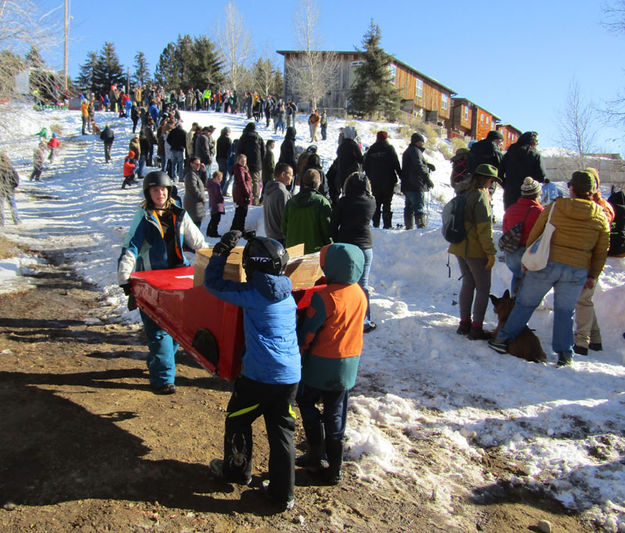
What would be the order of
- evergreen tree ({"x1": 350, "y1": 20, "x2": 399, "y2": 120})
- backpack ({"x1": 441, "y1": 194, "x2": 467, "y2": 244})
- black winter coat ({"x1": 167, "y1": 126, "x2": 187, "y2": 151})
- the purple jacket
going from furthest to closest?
evergreen tree ({"x1": 350, "y1": 20, "x2": 399, "y2": 120}), black winter coat ({"x1": 167, "y1": 126, "x2": 187, "y2": 151}), the purple jacket, backpack ({"x1": 441, "y1": 194, "x2": 467, "y2": 244})

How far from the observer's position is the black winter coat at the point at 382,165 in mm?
9742

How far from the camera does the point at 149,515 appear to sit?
3.02 metres

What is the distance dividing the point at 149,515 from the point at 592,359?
5267mm

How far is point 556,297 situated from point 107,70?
6940 cm

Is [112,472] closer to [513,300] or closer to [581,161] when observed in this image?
[513,300]

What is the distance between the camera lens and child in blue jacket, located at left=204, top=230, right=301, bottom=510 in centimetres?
316

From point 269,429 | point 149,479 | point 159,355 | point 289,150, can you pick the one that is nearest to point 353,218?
point 159,355

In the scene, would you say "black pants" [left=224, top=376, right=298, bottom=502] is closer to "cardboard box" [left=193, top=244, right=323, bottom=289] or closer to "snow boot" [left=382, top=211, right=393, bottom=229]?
"cardboard box" [left=193, top=244, right=323, bottom=289]

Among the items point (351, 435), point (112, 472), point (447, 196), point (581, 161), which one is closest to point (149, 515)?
point (112, 472)

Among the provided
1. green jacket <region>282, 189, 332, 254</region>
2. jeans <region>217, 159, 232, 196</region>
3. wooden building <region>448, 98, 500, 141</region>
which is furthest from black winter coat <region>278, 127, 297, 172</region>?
wooden building <region>448, 98, 500, 141</region>

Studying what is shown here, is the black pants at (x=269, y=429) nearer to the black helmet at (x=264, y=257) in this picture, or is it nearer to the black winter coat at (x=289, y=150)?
the black helmet at (x=264, y=257)

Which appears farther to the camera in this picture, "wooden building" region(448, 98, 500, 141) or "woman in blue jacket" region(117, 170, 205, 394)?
"wooden building" region(448, 98, 500, 141)

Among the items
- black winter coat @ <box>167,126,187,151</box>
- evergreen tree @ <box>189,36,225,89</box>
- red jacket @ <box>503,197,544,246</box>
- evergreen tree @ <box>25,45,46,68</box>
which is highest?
evergreen tree @ <box>189,36,225,89</box>

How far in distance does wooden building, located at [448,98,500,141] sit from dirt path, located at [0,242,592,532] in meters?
57.3
